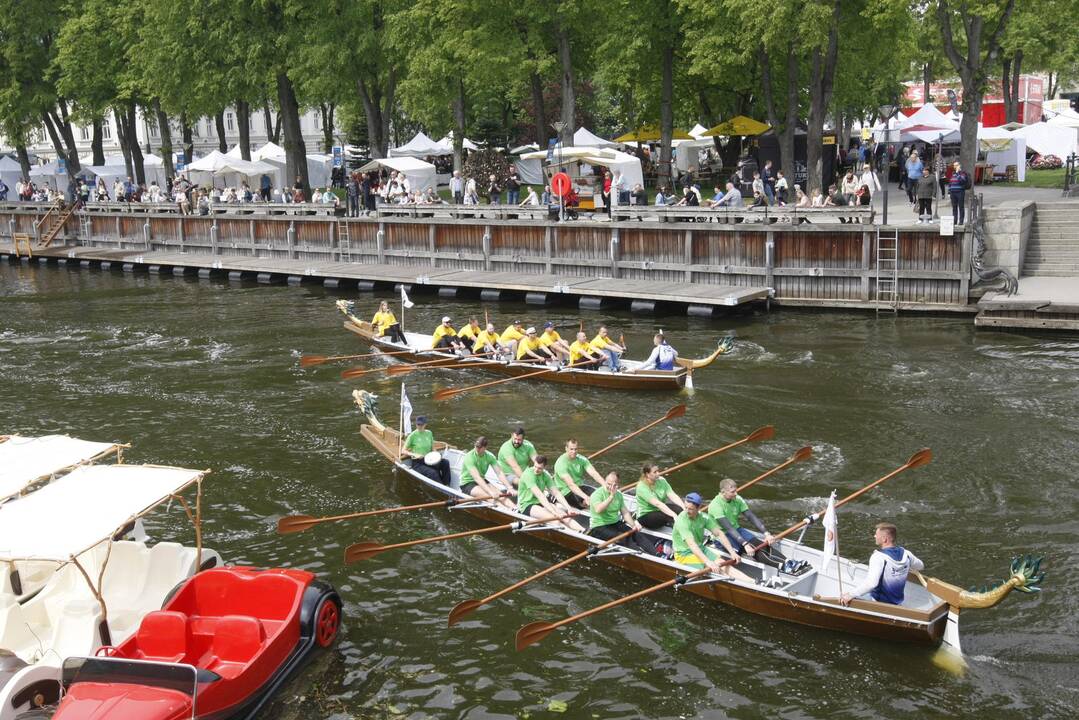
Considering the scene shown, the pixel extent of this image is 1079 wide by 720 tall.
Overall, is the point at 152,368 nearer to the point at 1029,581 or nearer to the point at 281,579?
the point at 281,579

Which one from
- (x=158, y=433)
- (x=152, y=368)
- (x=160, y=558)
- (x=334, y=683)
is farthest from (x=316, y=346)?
(x=334, y=683)

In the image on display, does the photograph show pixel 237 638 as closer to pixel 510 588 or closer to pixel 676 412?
pixel 510 588

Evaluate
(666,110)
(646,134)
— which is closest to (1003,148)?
(666,110)

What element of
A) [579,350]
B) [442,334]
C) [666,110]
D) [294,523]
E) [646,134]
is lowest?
[294,523]

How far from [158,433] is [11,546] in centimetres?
1154

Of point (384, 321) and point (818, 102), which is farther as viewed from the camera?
point (818, 102)

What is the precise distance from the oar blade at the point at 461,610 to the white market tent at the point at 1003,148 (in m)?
40.0

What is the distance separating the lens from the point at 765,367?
26.5 meters

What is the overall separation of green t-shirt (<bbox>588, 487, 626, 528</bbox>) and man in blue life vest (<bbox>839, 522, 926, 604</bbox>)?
386 centimetres

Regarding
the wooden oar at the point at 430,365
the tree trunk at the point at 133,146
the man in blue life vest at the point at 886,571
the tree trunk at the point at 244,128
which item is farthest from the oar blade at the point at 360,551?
the tree trunk at the point at 133,146

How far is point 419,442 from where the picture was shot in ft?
62.7

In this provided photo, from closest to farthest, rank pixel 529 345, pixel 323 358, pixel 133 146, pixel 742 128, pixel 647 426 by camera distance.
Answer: pixel 647 426
pixel 529 345
pixel 323 358
pixel 742 128
pixel 133 146

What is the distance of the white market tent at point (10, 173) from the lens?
265 feet

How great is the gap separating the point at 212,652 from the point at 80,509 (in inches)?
100.0
